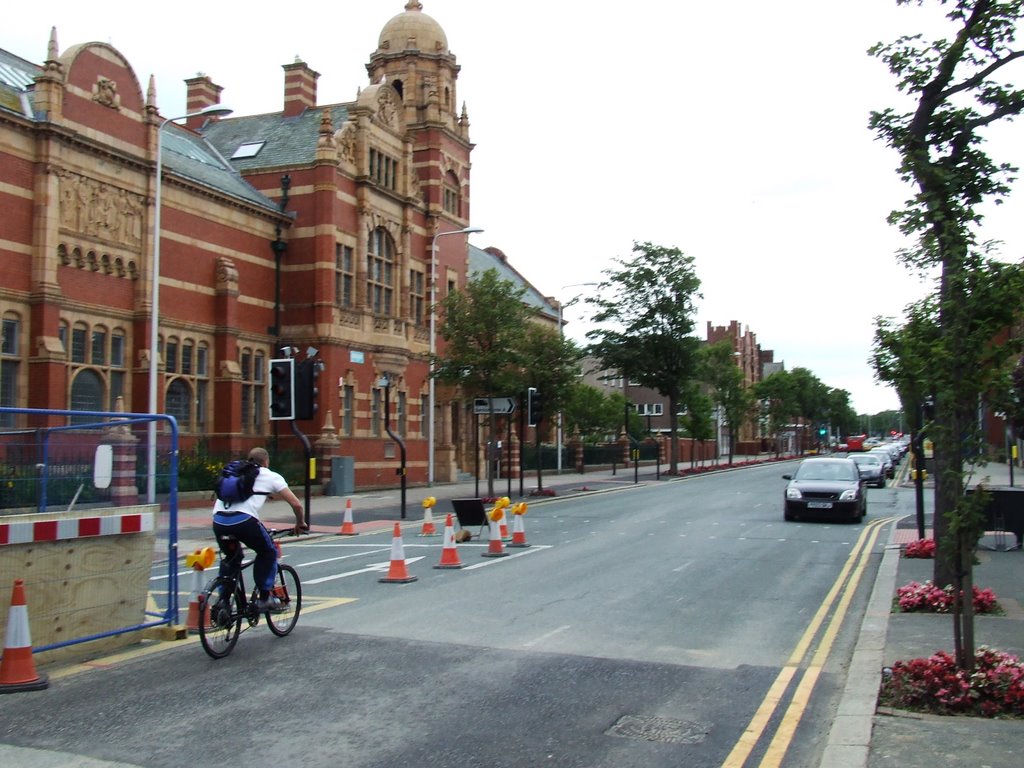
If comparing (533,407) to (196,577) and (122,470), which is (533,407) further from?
(122,470)

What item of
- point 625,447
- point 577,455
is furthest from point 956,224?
Answer: point 625,447

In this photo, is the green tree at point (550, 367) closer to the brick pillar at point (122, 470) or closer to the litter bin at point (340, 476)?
the litter bin at point (340, 476)

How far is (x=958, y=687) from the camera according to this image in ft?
22.4

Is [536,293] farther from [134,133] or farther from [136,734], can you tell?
[136,734]

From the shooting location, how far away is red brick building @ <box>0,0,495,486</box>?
84.8 feet

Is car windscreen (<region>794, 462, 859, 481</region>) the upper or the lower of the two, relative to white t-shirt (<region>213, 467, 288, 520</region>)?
lower

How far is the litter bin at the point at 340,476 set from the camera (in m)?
33.6

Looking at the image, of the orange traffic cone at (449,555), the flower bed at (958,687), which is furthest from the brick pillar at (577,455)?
the flower bed at (958,687)

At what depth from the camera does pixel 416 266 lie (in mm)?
41750

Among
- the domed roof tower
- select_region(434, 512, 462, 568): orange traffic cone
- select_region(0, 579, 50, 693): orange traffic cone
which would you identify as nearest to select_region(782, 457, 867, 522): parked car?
select_region(434, 512, 462, 568): orange traffic cone

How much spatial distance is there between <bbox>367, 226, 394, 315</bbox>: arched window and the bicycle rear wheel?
30.1m

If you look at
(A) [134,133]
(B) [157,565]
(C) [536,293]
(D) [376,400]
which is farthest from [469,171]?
(B) [157,565]

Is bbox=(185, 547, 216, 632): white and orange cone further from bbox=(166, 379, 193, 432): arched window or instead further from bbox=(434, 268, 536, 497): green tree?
bbox=(166, 379, 193, 432): arched window

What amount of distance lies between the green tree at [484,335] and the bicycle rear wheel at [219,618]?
2221 centimetres
